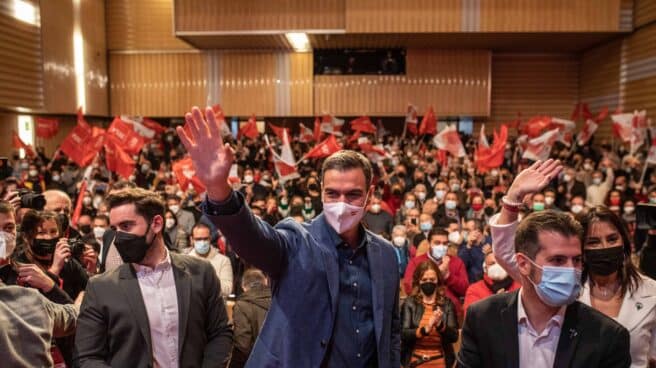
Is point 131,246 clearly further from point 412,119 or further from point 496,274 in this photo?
point 412,119

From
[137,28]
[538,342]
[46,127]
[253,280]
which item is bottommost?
[253,280]

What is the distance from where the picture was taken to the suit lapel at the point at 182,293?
9.25 ft

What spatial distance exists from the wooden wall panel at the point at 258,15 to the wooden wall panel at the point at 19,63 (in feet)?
13.8

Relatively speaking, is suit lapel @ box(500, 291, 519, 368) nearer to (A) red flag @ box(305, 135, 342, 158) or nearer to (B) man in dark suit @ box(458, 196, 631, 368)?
(B) man in dark suit @ box(458, 196, 631, 368)

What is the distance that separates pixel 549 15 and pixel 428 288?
14829 millimetres

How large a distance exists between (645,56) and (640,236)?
11.7 meters

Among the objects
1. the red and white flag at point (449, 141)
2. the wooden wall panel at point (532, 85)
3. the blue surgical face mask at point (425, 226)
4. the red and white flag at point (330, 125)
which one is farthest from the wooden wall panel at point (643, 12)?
the blue surgical face mask at point (425, 226)

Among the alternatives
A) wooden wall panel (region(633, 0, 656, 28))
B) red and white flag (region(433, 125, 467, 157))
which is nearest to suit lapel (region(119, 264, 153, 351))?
red and white flag (region(433, 125, 467, 157))

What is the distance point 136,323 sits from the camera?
2732 millimetres

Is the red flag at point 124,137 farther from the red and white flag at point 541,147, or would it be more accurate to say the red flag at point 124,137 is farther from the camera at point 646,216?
the camera at point 646,216

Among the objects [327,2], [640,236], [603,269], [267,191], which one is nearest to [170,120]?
[327,2]

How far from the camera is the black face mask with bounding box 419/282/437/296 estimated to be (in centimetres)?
470

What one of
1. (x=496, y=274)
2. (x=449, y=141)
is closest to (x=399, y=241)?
(x=496, y=274)

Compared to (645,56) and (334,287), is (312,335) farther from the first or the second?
(645,56)
